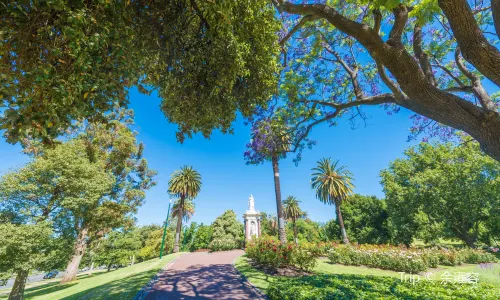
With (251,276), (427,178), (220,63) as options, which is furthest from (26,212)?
(427,178)

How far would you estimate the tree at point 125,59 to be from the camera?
1854 millimetres

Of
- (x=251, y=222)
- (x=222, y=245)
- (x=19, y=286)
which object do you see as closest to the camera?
(x=19, y=286)

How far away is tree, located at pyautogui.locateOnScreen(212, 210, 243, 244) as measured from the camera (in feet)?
108

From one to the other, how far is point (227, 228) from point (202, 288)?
85.6ft

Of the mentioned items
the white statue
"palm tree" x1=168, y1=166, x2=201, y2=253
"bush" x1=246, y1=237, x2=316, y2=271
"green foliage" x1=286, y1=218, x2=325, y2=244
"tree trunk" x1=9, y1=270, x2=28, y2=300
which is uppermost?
"palm tree" x1=168, y1=166, x2=201, y2=253

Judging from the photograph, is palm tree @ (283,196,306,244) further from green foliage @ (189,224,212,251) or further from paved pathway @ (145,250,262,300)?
paved pathway @ (145,250,262,300)

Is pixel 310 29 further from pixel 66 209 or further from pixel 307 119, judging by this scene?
pixel 66 209

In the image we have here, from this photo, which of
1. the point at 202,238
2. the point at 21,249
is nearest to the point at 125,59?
the point at 21,249

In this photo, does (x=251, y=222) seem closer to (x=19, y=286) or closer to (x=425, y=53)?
(x=19, y=286)

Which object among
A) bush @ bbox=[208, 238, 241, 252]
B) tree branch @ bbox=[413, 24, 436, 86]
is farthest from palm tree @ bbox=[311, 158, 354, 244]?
tree branch @ bbox=[413, 24, 436, 86]

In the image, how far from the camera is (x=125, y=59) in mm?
2416

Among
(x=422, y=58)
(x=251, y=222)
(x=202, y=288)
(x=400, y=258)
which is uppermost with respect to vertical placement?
(x=422, y=58)

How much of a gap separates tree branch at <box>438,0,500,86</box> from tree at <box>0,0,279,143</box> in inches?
93.1

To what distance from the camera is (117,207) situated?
1898 centimetres
